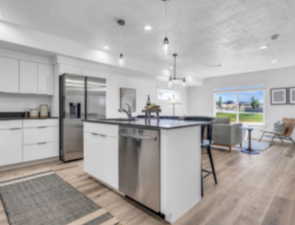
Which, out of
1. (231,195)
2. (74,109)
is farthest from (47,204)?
(231,195)

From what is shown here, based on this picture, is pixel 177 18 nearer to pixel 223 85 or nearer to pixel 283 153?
pixel 283 153

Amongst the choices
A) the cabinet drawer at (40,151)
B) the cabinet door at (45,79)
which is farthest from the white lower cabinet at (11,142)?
the cabinet door at (45,79)

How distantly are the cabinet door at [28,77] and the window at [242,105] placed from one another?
7.33 m

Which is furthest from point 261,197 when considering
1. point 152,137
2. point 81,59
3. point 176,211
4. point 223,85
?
point 223,85

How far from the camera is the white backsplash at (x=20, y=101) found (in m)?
3.62

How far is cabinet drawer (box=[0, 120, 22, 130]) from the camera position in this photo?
3.08 meters

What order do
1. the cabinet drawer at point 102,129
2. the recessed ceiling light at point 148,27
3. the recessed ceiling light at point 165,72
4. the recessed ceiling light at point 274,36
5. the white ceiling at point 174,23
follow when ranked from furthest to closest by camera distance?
the recessed ceiling light at point 165,72, the recessed ceiling light at point 274,36, the recessed ceiling light at point 148,27, the white ceiling at point 174,23, the cabinet drawer at point 102,129

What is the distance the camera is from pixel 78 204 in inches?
78.3

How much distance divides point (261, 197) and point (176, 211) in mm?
1299

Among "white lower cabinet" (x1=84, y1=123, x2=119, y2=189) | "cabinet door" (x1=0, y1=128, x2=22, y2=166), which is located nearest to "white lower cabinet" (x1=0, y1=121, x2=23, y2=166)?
"cabinet door" (x1=0, y1=128, x2=22, y2=166)

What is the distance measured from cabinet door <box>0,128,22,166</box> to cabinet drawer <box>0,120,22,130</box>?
4 centimetres

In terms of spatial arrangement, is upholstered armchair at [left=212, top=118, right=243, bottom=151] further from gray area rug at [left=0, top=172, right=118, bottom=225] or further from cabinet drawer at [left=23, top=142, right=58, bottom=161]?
cabinet drawer at [left=23, top=142, right=58, bottom=161]

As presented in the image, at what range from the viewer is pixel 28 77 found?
3631mm

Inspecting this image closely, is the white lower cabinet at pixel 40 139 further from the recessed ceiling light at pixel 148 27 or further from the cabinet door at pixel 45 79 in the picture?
the recessed ceiling light at pixel 148 27
